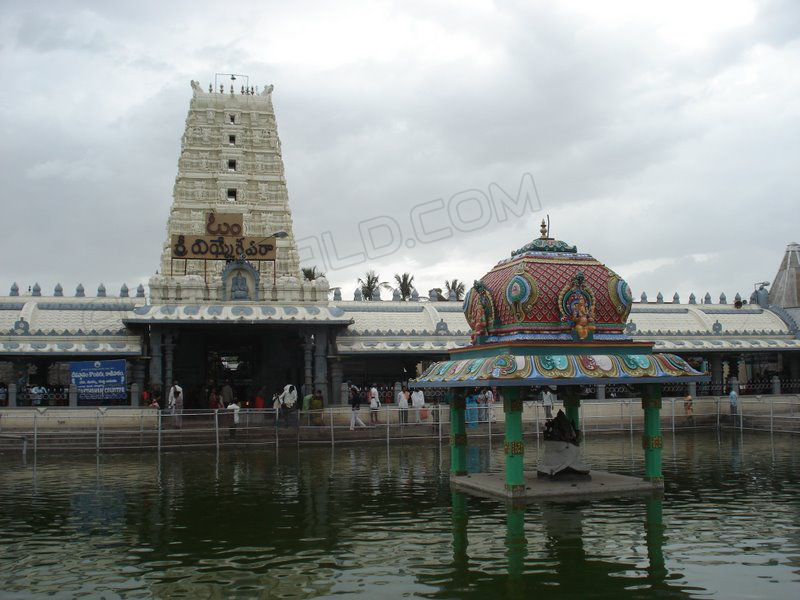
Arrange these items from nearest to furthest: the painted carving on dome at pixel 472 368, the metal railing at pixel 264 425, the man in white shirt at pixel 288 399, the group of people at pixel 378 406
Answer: the painted carving on dome at pixel 472 368, the metal railing at pixel 264 425, the group of people at pixel 378 406, the man in white shirt at pixel 288 399

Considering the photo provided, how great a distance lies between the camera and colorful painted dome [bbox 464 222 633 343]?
582 inches

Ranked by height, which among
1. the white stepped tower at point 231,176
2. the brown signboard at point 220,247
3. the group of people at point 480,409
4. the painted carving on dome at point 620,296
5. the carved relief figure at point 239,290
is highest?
the white stepped tower at point 231,176

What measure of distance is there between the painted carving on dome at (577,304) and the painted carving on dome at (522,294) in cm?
55

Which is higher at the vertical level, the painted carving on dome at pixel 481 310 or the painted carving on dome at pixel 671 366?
the painted carving on dome at pixel 481 310

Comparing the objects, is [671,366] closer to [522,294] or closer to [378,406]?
[522,294]

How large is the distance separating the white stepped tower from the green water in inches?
1041

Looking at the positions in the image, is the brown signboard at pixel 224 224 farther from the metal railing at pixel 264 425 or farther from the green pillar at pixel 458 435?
the green pillar at pixel 458 435

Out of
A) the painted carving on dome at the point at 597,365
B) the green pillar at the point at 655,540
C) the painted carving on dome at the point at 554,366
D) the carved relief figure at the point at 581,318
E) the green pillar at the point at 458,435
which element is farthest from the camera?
the green pillar at the point at 458,435

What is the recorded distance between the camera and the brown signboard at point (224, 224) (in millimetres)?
36906

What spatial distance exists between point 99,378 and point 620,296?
2264 cm

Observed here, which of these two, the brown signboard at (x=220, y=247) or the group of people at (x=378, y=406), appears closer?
the group of people at (x=378, y=406)

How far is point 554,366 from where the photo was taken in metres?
14.3

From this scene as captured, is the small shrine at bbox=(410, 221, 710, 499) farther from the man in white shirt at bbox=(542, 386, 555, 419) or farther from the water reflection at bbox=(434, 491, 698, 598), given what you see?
the man in white shirt at bbox=(542, 386, 555, 419)

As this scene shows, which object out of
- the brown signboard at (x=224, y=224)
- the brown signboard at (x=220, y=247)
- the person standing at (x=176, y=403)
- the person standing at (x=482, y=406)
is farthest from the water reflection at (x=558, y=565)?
the brown signboard at (x=224, y=224)
